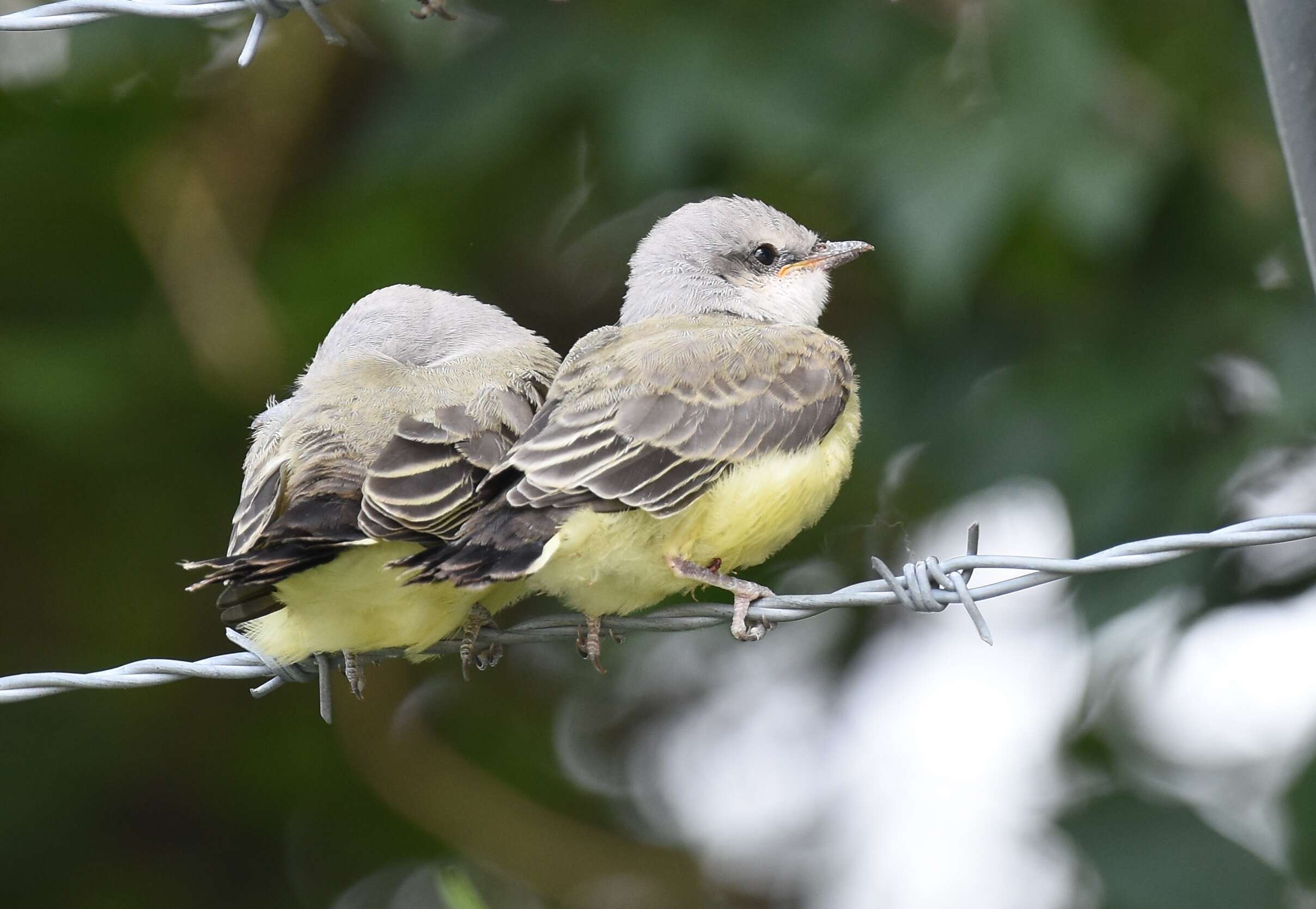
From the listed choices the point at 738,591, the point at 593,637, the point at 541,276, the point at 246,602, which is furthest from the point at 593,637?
the point at 541,276

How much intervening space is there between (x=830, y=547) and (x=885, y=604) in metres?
2.88

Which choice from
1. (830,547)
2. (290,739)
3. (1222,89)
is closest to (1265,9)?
(1222,89)

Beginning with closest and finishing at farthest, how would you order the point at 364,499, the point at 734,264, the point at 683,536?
1. the point at 364,499
2. the point at 683,536
3. the point at 734,264

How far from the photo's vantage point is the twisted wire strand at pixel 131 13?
3.12 metres

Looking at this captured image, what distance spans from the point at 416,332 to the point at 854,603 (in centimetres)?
195

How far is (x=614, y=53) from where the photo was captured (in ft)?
15.2

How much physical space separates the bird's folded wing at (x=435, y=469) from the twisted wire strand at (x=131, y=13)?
87 cm

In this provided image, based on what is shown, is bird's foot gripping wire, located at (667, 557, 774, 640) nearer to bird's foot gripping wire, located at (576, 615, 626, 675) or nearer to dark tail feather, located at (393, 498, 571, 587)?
bird's foot gripping wire, located at (576, 615, 626, 675)

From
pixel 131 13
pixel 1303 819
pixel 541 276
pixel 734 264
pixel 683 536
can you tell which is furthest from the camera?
pixel 541 276

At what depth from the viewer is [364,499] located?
3.24m

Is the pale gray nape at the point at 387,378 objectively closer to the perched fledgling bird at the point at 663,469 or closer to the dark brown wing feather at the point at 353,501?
the dark brown wing feather at the point at 353,501

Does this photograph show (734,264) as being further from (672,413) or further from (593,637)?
(593,637)

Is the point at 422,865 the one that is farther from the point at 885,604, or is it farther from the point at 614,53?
the point at 885,604

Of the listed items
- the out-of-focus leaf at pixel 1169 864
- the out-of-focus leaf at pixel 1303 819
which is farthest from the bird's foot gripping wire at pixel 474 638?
the out-of-focus leaf at pixel 1303 819
